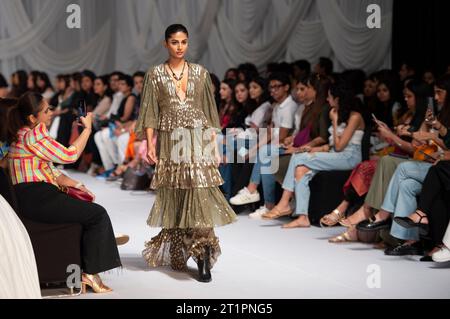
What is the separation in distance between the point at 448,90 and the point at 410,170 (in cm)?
53

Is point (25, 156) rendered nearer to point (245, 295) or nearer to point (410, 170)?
point (245, 295)

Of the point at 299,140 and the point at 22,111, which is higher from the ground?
the point at 22,111

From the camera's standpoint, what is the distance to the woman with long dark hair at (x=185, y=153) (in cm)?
496

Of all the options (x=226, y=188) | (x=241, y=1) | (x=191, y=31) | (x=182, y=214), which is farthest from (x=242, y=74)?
(x=182, y=214)

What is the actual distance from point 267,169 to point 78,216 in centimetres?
269

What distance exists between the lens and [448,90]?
218 inches

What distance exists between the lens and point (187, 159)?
4.98m

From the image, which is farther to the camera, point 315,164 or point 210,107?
point 315,164

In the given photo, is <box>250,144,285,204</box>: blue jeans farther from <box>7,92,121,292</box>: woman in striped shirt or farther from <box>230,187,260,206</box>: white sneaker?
<box>7,92,121,292</box>: woman in striped shirt

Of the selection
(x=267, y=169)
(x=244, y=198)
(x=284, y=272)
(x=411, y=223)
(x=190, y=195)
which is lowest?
(x=284, y=272)

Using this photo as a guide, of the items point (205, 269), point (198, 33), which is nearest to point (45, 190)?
point (205, 269)

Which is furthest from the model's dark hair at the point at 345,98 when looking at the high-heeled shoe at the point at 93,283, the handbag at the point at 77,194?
the high-heeled shoe at the point at 93,283

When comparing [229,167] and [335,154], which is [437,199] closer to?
[335,154]

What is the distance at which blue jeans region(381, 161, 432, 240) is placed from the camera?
5.54 metres
